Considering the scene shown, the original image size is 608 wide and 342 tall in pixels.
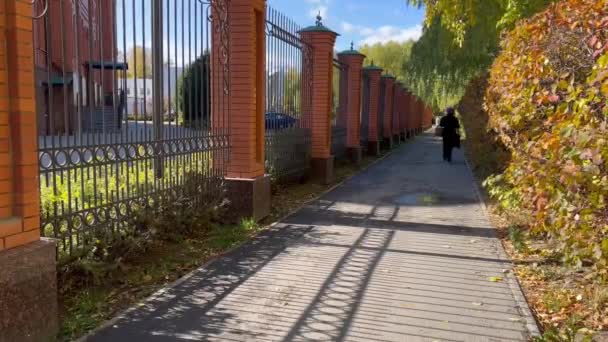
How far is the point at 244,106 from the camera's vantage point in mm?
6699

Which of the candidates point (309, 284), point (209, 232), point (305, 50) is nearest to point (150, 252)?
point (209, 232)

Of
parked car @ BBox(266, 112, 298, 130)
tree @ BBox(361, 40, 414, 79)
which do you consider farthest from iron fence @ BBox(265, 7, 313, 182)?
tree @ BBox(361, 40, 414, 79)

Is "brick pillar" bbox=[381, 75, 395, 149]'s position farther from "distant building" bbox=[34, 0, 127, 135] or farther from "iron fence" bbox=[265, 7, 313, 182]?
"distant building" bbox=[34, 0, 127, 135]

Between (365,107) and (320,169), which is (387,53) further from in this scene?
(320,169)

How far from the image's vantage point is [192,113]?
621cm

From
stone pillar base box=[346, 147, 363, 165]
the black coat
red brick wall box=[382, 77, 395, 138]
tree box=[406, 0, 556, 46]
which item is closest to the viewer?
tree box=[406, 0, 556, 46]

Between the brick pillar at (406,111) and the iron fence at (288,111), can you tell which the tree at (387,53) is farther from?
the iron fence at (288,111)

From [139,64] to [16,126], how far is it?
3.06 metres

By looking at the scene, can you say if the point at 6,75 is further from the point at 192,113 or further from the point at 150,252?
the point at 192,113

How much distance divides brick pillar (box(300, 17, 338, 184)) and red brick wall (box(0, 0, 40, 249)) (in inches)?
310

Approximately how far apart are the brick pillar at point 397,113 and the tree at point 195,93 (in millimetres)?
17857

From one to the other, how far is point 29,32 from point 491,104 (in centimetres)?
531

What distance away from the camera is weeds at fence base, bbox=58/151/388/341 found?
3.75 metres

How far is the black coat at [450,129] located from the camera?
15391 millimetres
